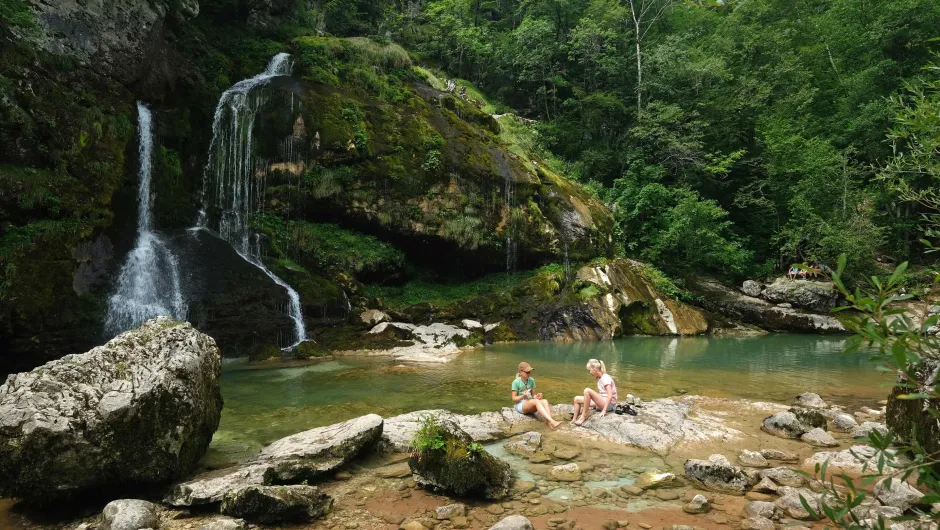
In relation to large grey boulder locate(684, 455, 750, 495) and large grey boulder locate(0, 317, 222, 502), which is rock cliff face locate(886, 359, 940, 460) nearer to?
large grey boulder locate(684, 455, 750, 495)

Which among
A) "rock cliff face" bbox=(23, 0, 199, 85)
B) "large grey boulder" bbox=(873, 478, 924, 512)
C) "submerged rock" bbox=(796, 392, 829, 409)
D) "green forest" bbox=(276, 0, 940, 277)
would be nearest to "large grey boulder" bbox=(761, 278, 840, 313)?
"green forest" bbox=(276, 0, 940, 277)

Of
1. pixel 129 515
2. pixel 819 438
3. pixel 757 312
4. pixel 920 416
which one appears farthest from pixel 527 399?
pixel 757 312

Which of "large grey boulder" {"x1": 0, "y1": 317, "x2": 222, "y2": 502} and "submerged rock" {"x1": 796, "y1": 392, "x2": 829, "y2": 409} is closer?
"large grey boulder" {"x1": 0, "y1": 317, "x2": 222, "y2": 502}

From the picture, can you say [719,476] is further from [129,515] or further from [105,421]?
[105,421]

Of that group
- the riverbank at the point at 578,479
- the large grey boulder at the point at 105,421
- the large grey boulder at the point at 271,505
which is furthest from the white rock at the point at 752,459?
the large grey boulder at the point at 105,421

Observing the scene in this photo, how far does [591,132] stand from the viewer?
32.4 m

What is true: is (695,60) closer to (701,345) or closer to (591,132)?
(591,132)

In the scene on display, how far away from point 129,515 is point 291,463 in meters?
1.47

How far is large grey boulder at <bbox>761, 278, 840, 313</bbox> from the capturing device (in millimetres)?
Result: 22406

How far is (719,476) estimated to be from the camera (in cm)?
523

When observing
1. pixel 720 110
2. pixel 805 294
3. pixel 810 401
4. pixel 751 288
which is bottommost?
pixel 810 401

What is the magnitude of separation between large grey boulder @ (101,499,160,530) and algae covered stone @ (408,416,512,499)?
97.7 inches

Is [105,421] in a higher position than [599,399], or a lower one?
higher

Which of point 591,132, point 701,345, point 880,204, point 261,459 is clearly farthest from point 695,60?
point 261,459
